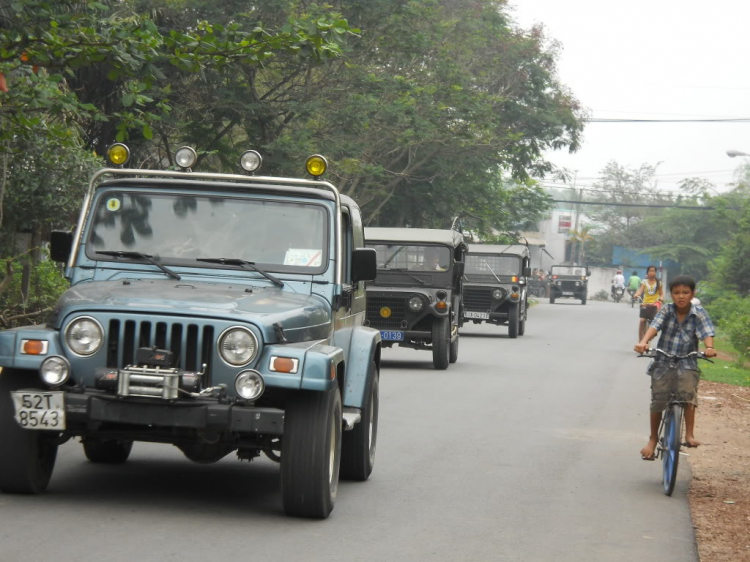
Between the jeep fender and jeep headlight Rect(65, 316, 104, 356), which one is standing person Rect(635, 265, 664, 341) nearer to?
the jeep fender

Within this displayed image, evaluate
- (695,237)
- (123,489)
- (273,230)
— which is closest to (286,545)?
(123,489)

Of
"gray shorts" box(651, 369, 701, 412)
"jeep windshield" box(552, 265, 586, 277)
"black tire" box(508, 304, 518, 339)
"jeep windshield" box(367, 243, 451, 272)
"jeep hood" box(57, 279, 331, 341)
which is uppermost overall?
"jeep hood" box(57, 279, 331, 341)

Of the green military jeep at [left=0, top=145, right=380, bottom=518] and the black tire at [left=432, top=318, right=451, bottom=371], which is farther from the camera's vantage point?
the black tire at [left=432, top=318, right=451, bottom=371]

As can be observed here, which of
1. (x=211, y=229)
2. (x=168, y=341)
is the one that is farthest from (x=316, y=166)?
(x=168, y=341)

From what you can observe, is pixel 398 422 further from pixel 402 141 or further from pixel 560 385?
pixel 402 141

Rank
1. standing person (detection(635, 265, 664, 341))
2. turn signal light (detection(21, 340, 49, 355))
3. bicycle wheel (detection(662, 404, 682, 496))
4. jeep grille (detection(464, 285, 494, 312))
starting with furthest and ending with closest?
jeep grille (detection(464, 285, 494, 312)) → standing person (detection(635, 265, 664, 341)) → bicycle wheel (detection(662, 404, 682, 496)) → turn signal light (detection(21, 340, 49, 355))

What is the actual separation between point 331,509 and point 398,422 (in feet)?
16.1

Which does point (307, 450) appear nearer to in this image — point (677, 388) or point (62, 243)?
point (62, 243)

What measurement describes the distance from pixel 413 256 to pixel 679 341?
32.9 feet

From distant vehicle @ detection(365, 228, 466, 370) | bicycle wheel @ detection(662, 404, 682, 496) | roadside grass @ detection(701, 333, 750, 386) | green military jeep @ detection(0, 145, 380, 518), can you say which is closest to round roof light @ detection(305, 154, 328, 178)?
green military jeep @ detection(0, 145, 380, 518)

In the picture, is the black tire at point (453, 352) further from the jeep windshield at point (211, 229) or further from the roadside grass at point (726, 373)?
the jeep windshield at point (211, 229)

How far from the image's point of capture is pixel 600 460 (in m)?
9.92

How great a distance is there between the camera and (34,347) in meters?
6.29

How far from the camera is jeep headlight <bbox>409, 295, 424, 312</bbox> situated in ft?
58.2
